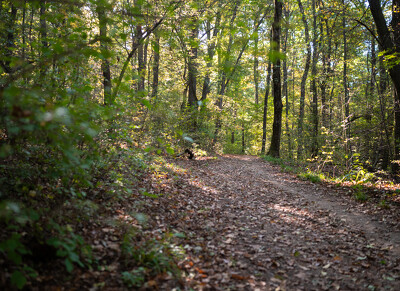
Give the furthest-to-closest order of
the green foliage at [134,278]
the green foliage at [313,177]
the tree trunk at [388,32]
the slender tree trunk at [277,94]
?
1. the slender tree trunk at [277,94]
2. the green foliage at [313,177]
3. the tree trunk at [388,32]
4. the green foliage at [134,278]

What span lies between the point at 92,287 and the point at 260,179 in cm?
755

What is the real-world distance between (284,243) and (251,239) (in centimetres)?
57

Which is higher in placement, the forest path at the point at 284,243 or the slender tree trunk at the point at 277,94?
the slender tree trunk at the point at 277,94

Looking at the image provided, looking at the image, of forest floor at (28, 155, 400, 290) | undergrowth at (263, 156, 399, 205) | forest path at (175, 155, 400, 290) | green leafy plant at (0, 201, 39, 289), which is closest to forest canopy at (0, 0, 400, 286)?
green leafy plant at (0, 201, 39, 289)

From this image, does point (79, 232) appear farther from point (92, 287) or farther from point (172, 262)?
point (172, 262)

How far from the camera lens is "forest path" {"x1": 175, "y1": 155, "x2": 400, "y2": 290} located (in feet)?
10.3

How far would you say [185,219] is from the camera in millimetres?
4562

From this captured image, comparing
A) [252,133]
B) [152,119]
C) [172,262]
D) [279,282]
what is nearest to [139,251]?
[172,262]

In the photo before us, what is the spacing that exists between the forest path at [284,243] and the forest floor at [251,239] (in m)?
0.01

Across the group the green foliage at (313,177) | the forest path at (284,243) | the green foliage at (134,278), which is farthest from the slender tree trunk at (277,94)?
the green foliage at (134,278)

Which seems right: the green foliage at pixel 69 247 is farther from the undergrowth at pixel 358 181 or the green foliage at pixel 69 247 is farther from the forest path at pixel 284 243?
the undergrowth at pixel 358 181

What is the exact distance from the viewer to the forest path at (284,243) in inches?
123

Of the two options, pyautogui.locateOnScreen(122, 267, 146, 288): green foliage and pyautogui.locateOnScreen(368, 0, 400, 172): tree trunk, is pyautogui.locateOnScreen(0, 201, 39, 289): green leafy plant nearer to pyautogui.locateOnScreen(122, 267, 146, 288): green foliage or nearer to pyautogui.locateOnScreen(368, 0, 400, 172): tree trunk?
pyautogui.locateOnScreen(122, 267, 146, 288): green foliage

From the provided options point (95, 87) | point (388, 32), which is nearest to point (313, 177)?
point (388, 32)
